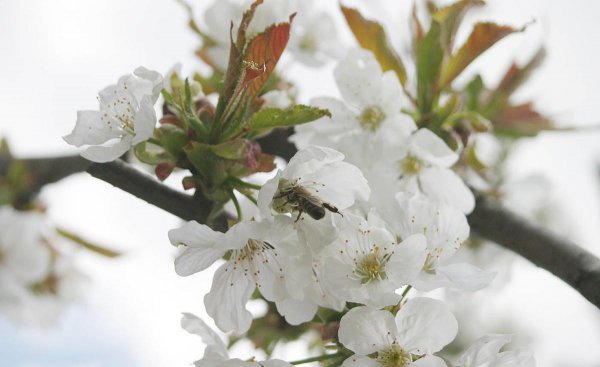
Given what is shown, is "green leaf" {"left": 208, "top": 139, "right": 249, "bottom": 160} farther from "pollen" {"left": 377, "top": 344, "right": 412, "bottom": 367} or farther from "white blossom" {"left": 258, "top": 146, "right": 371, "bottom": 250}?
"pollen" {"left": 377, "top": 344, "right": 412, "bottom": 367}

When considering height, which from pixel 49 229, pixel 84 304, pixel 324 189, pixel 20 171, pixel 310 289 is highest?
pixel 324 189

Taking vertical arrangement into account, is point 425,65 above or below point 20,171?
above

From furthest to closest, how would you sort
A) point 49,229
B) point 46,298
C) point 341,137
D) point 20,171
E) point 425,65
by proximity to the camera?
point 46,298, point 49,229, point 20,171, point 425,65, point 341,137

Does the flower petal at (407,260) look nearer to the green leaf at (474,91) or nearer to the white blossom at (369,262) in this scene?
the white blossom at (369,262)

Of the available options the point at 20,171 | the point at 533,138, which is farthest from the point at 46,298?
the point at 533,138

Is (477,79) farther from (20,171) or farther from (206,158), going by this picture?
(20,171)

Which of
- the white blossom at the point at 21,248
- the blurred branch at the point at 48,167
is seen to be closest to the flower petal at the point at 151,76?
the blurred branch at the point at 48,167
